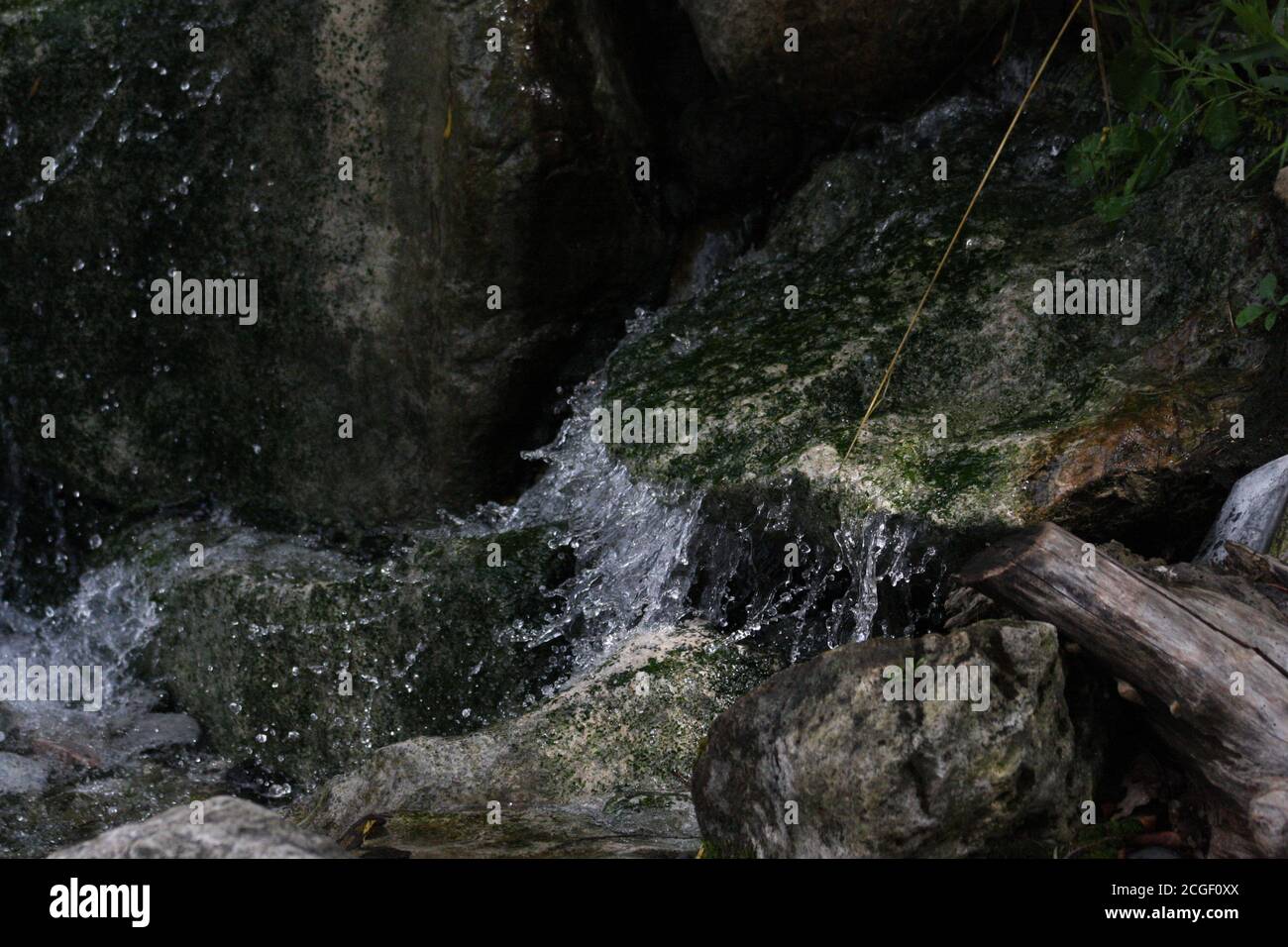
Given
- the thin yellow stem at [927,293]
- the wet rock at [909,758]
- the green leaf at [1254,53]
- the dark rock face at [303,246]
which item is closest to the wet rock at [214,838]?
the wet rock at [909,758]

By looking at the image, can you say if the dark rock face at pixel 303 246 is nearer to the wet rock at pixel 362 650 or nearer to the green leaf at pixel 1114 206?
the wet rock at pixel 362 650

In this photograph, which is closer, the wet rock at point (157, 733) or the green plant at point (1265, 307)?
the green plant at point (1265, 307)

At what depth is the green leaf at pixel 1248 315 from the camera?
3.90 m

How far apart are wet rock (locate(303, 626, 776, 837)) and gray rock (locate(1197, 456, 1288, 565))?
1.25m

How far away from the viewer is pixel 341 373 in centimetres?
543

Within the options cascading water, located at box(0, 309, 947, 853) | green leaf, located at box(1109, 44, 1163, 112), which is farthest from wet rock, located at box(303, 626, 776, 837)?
green leaf, located at box(1109, 44, 1163, 112)

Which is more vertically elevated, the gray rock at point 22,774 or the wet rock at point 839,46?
the wet rock at point 839,46

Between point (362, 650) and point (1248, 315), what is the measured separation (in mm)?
2963

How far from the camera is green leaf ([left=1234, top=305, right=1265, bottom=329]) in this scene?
12.8 feet

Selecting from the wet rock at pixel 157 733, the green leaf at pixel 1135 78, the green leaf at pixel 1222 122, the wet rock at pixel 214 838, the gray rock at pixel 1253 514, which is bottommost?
the wet rock at pixel 157 733

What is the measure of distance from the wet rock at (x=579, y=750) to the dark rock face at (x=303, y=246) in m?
1.61

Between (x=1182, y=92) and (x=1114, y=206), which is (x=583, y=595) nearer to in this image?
(x=1114, y=206)

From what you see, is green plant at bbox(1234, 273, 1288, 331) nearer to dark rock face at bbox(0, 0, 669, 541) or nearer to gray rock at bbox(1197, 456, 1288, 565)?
gray rock at bbox(1197, 456, 1288, 565)

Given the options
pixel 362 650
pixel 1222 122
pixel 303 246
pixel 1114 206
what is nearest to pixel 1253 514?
pixel 1114 206
